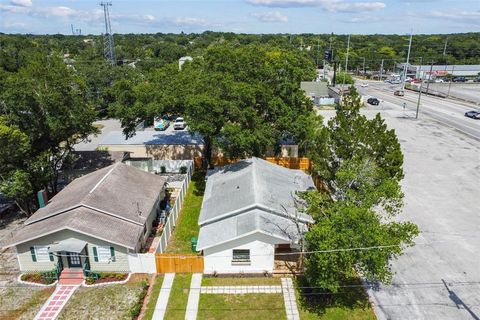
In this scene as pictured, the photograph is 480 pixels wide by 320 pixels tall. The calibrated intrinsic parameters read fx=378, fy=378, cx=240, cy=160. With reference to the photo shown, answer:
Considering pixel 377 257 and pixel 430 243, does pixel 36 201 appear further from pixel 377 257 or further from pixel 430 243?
pixel 430 243

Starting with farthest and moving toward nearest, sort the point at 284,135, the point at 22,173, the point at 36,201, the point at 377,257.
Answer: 1. the point at 284,135
2. the point at 36,201
3. the point at 22,173
4. the point at 377,257

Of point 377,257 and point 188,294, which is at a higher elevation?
point 377,257

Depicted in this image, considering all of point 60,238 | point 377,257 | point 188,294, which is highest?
point 377,257

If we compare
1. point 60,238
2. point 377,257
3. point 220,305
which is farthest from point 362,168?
point 60,238

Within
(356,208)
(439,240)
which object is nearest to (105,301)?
(356,208)

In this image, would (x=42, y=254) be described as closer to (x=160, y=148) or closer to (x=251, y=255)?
(x=251, y=255)
